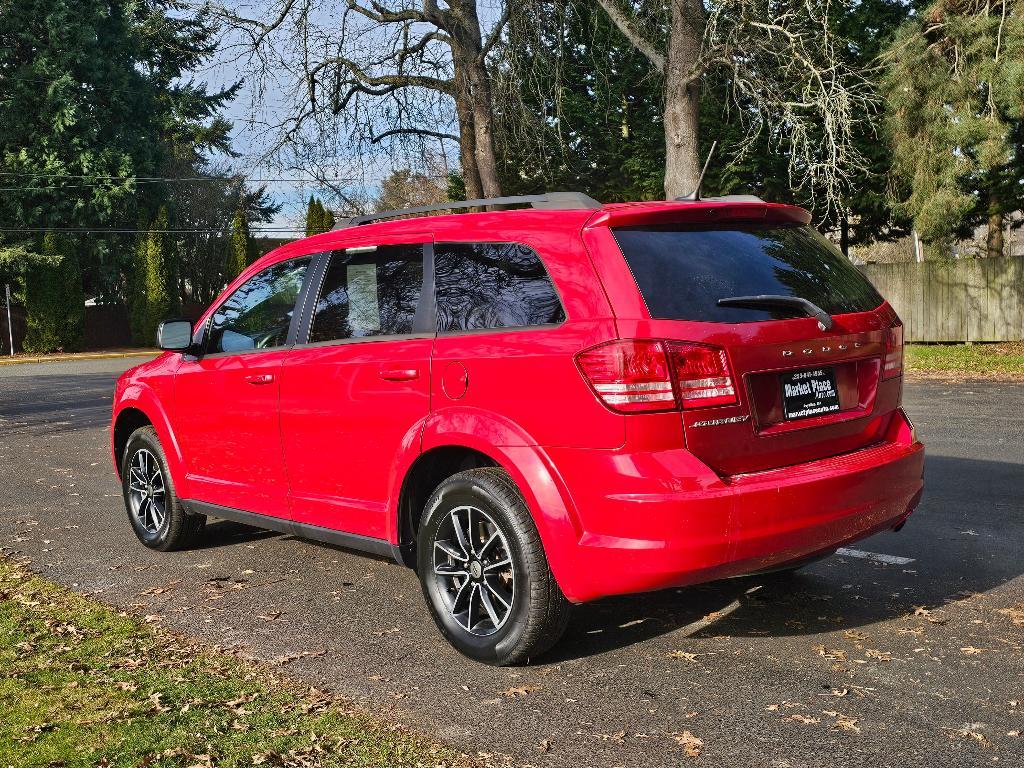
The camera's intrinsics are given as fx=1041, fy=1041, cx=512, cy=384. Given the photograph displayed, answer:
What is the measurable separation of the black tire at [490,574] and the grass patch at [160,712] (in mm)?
721

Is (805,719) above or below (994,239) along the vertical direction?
below

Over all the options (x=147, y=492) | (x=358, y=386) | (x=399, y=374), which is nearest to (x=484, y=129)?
(x=147, y=492)

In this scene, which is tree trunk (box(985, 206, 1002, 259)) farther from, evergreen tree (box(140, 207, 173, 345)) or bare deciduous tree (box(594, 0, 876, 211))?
evergreen tree (box(140, 207, 173, 345))

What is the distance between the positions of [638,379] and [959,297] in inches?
968

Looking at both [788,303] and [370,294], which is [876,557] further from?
[370,294]

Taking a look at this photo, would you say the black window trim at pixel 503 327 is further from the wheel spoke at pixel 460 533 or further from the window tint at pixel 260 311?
the window tint at pixel 260 311

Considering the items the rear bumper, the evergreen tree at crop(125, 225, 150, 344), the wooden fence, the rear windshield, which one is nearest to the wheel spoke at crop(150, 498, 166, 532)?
the rear bumper

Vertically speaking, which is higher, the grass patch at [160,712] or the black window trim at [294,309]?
the black window trim at [294,309]

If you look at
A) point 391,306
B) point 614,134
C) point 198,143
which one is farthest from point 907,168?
point 198,143

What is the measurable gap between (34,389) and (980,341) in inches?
874

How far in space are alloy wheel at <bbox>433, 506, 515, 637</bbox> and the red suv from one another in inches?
0.4

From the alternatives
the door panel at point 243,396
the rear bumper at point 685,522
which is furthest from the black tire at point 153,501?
the rear bumper at point 685,522

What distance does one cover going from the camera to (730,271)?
14.3ft

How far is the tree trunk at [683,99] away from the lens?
18.2 m
